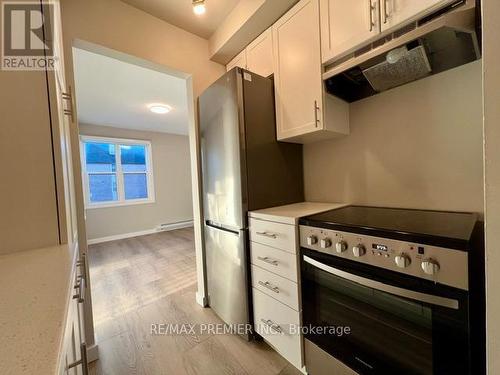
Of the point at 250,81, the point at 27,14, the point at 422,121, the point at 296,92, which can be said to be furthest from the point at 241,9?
the point at 422,121

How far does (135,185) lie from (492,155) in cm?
566

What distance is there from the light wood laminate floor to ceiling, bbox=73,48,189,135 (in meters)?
2.40

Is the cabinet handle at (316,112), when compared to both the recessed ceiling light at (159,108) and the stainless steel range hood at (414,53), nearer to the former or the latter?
the stainless steel range hood at (414,53)

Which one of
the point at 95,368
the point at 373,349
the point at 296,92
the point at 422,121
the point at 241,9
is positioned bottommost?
the point at 95,368

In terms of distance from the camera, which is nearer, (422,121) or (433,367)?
(433,367)

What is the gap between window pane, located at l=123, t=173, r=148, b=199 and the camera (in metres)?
4.97

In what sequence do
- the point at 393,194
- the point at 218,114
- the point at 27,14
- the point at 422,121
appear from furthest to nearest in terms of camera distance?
the point at 218,114 < the point at 393,194 < the point at 422,121 < the point at 27,14

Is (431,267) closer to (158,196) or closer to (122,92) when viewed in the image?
(122,92)

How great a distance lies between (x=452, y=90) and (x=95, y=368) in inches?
107

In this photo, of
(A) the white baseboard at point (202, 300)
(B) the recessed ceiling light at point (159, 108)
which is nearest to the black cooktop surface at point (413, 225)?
(A) the white baseboard at point (202, 300)

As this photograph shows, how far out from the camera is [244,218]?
1477mm

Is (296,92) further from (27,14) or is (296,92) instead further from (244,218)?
(27,14)

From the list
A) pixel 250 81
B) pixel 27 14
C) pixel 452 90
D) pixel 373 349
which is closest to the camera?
pixel 27 14

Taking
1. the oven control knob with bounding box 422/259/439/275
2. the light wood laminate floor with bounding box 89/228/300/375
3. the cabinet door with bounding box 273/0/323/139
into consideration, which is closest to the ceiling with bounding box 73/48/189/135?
the cabinet door with bounding box 273/0/323/139
